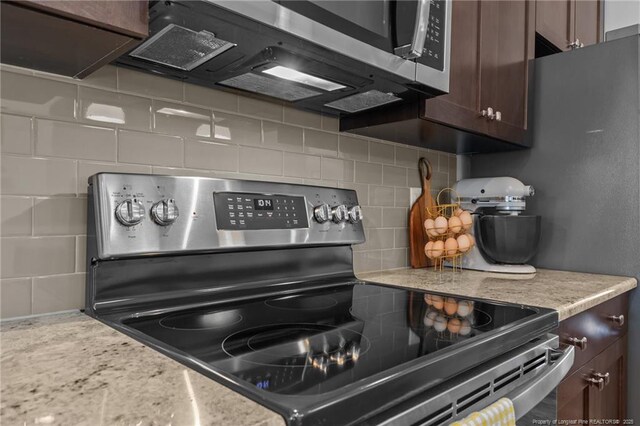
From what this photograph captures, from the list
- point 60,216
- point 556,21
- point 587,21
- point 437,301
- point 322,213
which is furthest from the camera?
point 587,21

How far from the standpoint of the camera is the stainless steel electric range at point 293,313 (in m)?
0.60

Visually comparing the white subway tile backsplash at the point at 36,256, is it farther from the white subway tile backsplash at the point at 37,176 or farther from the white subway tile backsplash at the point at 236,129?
the white subway tile backsplash at the point at 236,129

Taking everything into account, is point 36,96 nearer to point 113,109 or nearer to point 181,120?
point 113,109

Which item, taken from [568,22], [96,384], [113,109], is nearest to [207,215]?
[113,109]

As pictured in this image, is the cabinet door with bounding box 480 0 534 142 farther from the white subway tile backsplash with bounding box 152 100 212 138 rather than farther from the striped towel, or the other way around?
the striped towel

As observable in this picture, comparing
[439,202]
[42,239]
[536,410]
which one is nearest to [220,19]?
[42,239]

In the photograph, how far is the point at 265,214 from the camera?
3.79 feet

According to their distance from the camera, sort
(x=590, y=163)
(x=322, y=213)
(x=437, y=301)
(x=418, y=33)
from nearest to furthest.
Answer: (x=418, y=33), (x=437, y=301), (x=322, y=213), (x=590, y=163)

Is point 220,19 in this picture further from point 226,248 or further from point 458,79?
point 458,79

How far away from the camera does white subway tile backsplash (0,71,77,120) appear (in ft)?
2.87

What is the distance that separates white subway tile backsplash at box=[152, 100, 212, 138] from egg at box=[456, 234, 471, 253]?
3.16ft

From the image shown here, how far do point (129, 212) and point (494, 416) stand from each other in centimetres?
76

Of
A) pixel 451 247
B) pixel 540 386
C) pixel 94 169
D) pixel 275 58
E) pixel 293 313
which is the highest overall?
pixel 275 58

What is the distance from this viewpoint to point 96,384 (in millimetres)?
545
